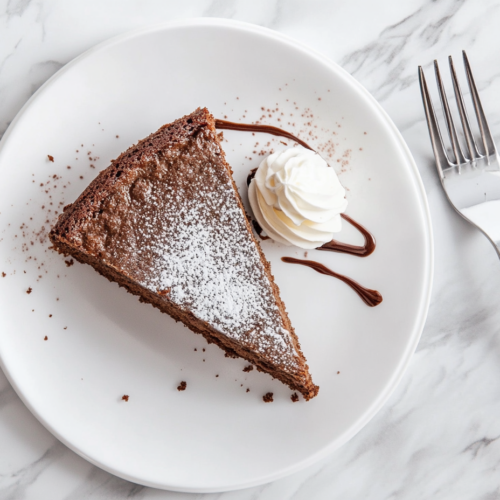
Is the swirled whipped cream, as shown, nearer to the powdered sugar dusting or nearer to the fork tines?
the powdered sugar dusting

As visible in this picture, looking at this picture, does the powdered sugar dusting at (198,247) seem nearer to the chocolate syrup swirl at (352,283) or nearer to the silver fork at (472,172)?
the chocolate syrup swirl at (352,283)

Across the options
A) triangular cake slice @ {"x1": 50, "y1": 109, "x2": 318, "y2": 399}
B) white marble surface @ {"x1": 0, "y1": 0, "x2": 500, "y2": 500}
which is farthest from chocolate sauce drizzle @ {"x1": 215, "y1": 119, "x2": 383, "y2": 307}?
white marble surface @ {"x1": 0, "y1": 0, "x2": 500, "y2": 500}

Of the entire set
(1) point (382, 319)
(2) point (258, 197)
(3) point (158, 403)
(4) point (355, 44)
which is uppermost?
(4) point (355, 44)

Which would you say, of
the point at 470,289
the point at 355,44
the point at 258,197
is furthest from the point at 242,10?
the point at 470,289

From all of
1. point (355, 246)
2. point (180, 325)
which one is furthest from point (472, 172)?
point (180, 325)

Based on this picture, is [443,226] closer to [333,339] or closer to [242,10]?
[333,339]

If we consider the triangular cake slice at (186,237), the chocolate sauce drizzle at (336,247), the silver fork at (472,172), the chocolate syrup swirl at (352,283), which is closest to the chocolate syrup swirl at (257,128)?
the chocolate sauce drizzle at (336,247)
